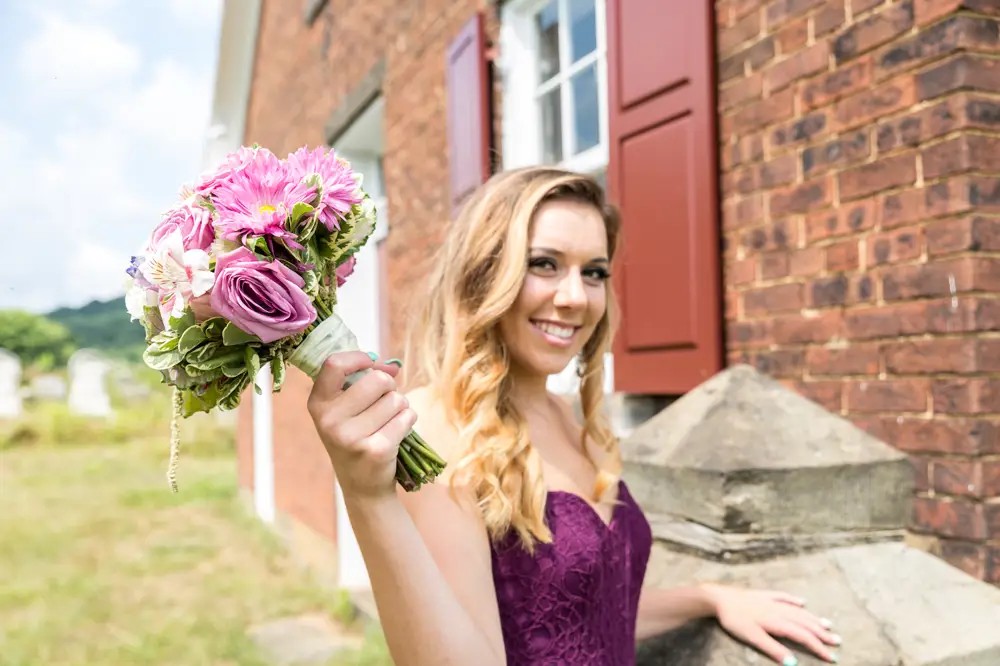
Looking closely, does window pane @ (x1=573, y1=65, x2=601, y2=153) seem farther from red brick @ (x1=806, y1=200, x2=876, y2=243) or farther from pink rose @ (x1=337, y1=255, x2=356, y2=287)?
pink rose @ (x1=337, y1=255, x2=356, y2=287)

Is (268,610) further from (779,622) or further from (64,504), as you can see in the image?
(64,504)

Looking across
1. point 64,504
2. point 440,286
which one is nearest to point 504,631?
point 440,286

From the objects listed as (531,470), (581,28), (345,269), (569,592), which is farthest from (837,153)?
(581,28)

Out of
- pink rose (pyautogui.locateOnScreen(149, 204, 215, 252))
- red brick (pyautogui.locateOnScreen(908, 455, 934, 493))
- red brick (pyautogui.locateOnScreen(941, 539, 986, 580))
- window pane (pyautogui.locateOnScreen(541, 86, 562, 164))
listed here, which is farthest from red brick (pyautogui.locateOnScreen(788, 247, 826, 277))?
window pane (pyautogui.locateOnScreen(541, 86, 562, 164))

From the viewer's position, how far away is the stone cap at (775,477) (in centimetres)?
204

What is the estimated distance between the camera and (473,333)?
1766 millimetres

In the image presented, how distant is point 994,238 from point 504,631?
1437mm

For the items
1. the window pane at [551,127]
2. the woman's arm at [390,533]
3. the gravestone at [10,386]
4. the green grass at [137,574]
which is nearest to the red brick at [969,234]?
the woman's arm at [390,533]

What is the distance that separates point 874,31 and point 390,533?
6.08 ft

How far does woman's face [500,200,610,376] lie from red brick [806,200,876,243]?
83cm

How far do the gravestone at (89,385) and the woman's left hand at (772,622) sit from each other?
28.8 meters

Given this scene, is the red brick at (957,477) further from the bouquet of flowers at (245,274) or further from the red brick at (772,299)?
the bouquet of flowers at (245,274)

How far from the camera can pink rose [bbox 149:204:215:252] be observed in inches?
41.5

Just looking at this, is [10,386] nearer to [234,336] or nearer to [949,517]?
[949,517]
